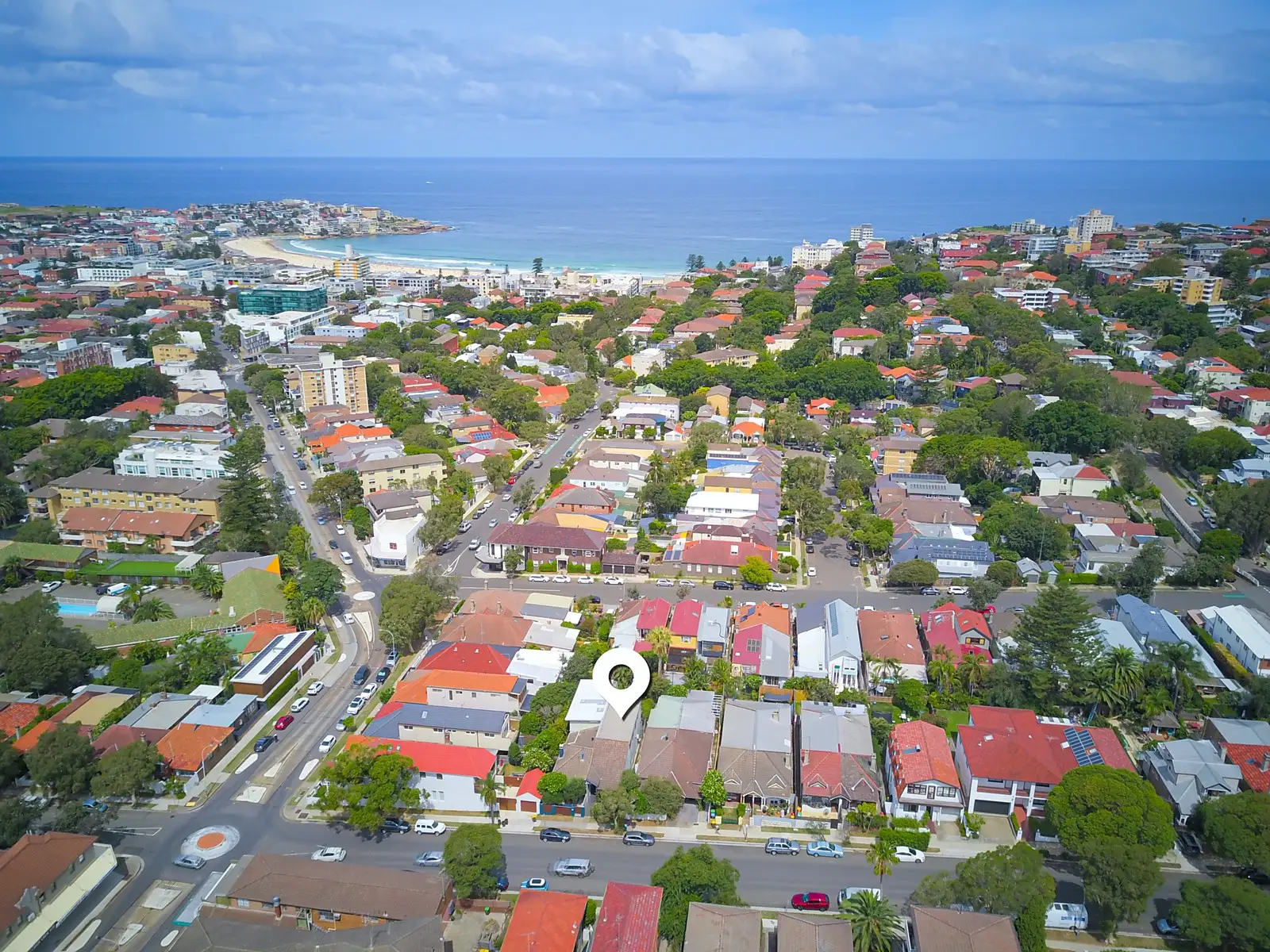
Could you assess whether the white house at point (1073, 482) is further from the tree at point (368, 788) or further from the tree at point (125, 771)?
the tree at point (125, 771)

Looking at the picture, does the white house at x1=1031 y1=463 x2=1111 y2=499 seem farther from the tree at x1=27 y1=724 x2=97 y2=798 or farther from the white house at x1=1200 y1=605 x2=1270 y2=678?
the tree at x1=27 y1=724 x2=97 y2=798

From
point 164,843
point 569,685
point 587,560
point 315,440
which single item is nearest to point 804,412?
point 587,560

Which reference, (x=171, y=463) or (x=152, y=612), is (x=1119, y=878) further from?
(x=171, y=463)

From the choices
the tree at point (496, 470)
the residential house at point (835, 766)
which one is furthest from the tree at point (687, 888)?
the tree at point (496, 470)

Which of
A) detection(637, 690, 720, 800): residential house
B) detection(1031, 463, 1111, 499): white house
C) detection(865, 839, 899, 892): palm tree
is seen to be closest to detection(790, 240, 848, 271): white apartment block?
detection(1031, 463, 1111, 499): white house

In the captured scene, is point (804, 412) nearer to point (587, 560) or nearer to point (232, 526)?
point (587, 560)

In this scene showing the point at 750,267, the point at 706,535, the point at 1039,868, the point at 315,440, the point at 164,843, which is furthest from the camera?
the point at 750,267

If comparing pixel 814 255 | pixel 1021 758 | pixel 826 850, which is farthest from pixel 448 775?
pixel 814 255
